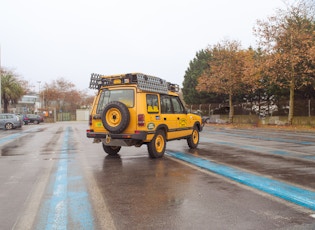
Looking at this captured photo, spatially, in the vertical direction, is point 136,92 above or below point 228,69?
below

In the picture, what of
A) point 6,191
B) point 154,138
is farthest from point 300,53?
point 6,191

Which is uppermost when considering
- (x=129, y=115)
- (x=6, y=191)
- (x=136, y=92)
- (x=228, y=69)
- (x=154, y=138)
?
(x=228, y=69)

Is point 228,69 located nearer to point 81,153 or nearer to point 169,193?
point 81,153

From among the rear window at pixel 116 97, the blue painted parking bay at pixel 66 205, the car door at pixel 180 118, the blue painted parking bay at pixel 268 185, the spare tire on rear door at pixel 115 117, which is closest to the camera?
the blue painted parking bay at pixel 66 205

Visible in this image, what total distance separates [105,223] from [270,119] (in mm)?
26903

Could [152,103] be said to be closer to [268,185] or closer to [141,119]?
[141,119]

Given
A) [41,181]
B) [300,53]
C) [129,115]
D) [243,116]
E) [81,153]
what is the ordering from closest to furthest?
[41,181] < [129,115] < [81,153] < [300,53] < [243,116]

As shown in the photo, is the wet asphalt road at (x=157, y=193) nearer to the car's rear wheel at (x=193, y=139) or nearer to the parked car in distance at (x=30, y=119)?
the car's rear wheel at (x=193, y=139)

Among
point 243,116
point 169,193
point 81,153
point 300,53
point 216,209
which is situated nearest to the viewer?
point 216,209

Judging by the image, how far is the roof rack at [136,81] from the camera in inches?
344

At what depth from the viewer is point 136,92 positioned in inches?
340

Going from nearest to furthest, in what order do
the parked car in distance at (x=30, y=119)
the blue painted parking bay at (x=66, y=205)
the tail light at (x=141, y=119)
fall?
the blue painted parking bay at (x=66, y=205)
the tail light at (x=141, y=119)
the parked car in distance at (x=30, y=119)

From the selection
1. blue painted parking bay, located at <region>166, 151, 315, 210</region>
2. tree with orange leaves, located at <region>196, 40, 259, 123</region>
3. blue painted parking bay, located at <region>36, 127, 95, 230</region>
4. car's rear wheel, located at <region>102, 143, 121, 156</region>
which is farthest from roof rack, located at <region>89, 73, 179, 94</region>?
tree with orange leaves, located at <region>196, 40, 259, 123</region>

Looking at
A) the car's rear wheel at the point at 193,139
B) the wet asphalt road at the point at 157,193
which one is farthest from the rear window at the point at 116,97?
the car's rear wheel at the point at 193,139
